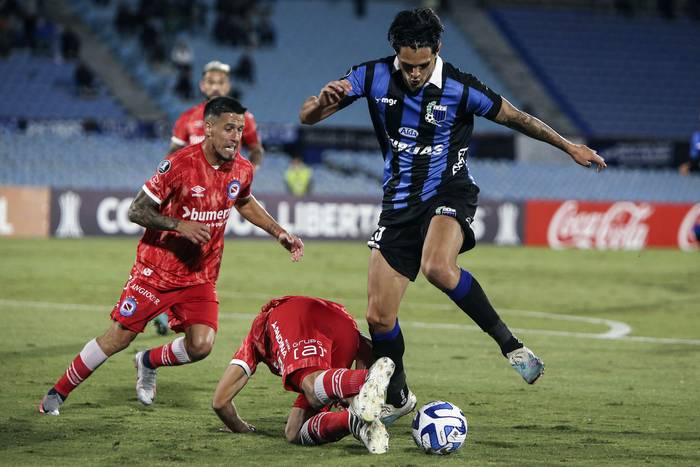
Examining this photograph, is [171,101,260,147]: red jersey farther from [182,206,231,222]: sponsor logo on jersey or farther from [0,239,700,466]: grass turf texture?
[182,206,231,222]: sponsor logo on jersey

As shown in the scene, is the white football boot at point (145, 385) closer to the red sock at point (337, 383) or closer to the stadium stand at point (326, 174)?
the red sock at point (337, 383)

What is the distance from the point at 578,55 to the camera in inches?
1565

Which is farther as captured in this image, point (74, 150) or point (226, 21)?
point (226, 21)

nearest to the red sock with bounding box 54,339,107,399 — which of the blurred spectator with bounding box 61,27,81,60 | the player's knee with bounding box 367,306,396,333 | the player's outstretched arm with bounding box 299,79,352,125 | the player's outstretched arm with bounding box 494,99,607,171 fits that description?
the player's knee with bounding box 367,306,396,333

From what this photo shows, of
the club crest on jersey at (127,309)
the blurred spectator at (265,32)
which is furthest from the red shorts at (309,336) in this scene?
→ the blurred spectator at (265,32)

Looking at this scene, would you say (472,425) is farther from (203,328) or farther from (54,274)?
(54,274)

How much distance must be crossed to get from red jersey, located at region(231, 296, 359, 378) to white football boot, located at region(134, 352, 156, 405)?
1047 millimetres

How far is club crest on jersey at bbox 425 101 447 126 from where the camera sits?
7035 mm

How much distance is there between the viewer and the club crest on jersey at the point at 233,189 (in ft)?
24.1

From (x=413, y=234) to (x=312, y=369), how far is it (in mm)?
1301

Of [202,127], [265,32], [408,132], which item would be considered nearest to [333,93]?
[408,132]

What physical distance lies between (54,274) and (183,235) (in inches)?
437

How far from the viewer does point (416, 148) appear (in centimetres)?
714

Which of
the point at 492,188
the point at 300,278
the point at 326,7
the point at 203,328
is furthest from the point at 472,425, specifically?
the point at 326,7
